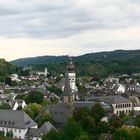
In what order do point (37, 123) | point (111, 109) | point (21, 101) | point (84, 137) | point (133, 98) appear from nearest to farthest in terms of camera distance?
point (84, 137) → point (37, 123) → point (111, 109) → point (21, 101) → point (133, 98)

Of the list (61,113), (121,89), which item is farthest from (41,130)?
(121,89)

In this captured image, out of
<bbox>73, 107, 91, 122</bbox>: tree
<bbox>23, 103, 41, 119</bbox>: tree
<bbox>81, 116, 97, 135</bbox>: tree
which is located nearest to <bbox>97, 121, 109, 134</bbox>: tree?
<bbox>81, 116, 97, 135</bbox>: tree

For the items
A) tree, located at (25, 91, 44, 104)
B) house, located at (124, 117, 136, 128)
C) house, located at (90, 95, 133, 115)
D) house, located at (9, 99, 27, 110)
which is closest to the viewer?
house, located at (124, 117, 136, 128)

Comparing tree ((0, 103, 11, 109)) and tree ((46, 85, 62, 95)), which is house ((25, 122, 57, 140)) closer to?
tree ((0, 103, 11, 109))

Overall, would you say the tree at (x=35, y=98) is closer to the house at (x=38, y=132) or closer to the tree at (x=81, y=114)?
the tree at (x=81, y=114)

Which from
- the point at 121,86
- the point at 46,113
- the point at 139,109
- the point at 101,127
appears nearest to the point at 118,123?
the point at 101,127

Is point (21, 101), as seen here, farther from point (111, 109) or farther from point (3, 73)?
point (3, 73)

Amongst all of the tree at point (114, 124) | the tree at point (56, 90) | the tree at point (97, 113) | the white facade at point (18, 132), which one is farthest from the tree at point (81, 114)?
the tree at point (56, 90)
